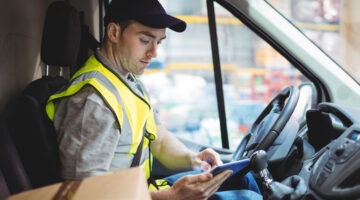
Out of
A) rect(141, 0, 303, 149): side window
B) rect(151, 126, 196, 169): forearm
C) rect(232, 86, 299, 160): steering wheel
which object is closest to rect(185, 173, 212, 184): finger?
rect(232, 86, 299, 160): steering wheel

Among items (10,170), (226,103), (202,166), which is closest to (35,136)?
(10,170)

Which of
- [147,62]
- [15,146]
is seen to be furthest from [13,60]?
[147,62]

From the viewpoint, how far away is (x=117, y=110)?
4.73 ft

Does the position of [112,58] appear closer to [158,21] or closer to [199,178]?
[158,21]

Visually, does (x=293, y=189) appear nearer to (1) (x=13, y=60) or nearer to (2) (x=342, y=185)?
(2) (x=342, y=185)

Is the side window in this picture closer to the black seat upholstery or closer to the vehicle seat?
the vehicle seat

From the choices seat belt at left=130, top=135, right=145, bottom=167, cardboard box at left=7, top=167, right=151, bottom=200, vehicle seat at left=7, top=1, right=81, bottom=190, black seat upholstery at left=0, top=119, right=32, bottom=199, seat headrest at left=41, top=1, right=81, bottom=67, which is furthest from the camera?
seat headrest at left=41, top=1, right=81, bottom=67

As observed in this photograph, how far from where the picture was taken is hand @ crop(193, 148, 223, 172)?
69.1 inches

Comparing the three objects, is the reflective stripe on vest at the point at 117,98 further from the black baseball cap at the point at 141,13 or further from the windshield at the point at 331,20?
the windshield at the point at 331,20

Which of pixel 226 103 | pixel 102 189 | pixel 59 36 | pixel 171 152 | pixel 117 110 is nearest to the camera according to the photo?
pixel 102 189

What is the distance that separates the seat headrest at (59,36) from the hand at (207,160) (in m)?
0.57

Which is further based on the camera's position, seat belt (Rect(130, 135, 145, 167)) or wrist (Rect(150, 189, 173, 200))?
seat belt (Rect(130, 135, 145, 167))

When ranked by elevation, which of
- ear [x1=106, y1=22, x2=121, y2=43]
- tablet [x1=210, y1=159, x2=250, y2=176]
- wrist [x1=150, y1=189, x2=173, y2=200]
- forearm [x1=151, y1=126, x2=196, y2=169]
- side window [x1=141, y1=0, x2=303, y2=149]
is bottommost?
side window [x1=141, y1=0, x2=303, y2=149]

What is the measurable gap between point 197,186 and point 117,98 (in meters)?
0.34
